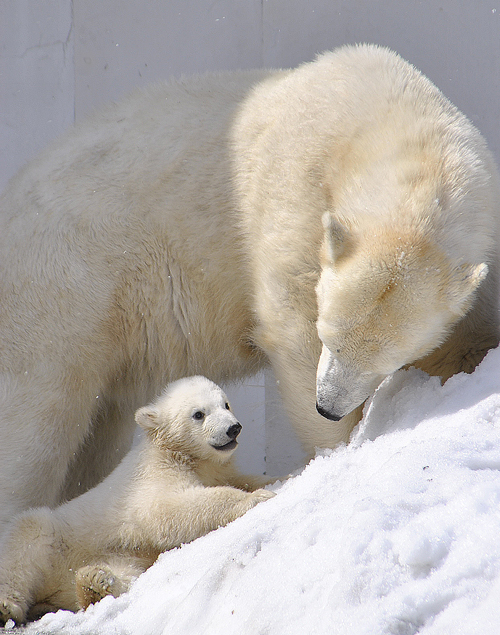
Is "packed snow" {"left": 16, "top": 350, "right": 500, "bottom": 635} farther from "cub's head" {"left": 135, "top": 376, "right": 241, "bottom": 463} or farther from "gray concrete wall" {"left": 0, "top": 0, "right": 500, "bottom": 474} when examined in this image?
"gray concrete wall" {"left": 0, "top": 0, "right": 500, "bottom": 474}

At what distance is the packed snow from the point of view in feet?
5.34

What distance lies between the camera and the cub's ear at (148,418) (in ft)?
10.1

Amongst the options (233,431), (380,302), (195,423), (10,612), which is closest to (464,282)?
(380,302)

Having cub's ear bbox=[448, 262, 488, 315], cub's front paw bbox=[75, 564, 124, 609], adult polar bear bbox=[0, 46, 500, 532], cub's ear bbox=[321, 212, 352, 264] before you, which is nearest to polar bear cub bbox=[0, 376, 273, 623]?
cub's front paw bbox=[75, 564, 124, 609]

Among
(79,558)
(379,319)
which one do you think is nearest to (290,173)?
(379,319)

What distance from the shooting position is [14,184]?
3.71 metres

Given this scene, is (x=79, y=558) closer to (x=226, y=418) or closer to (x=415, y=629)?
(x=226, y=418)

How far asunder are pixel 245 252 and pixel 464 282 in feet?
3.88

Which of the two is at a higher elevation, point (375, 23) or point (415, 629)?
point (375, 23)

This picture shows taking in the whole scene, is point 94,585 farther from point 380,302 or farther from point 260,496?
point 380,302

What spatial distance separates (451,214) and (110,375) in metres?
1.88

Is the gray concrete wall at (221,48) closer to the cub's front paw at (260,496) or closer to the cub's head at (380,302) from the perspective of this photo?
the cub's front paw at (260,496)

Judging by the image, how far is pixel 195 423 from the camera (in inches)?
118

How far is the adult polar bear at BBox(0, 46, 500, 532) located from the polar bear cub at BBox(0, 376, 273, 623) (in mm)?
451
